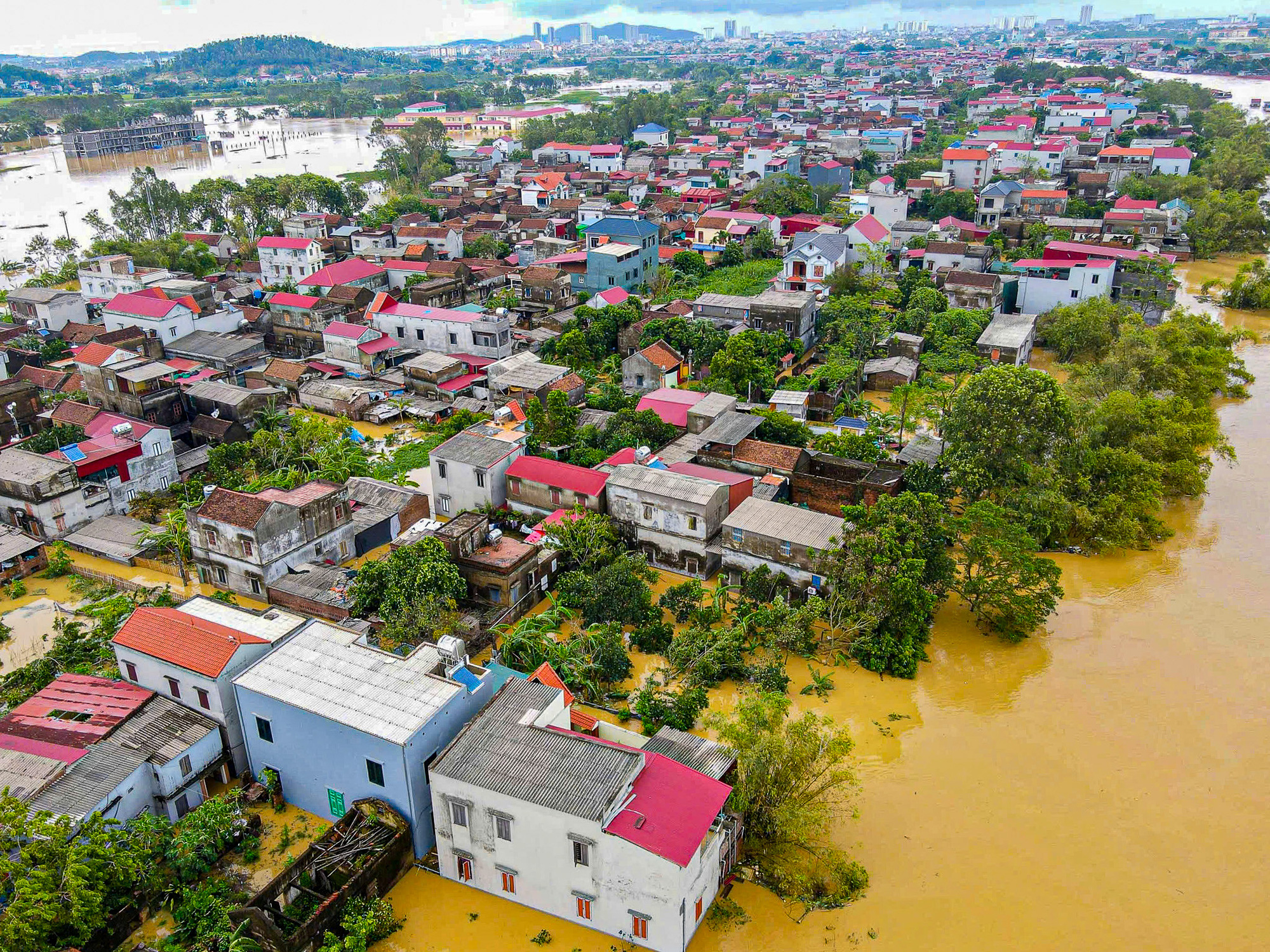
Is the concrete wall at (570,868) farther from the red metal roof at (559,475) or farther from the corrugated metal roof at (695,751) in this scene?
the red metal roof at (559,475)

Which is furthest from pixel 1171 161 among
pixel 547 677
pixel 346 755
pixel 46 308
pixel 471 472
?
pixel 346 755

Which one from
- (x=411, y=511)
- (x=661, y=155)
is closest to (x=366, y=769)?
(x=411, y=511)

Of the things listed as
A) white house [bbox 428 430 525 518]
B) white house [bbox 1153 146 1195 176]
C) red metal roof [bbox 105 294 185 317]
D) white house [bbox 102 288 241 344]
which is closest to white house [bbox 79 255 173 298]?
white house [bbox 102 288 241 344]

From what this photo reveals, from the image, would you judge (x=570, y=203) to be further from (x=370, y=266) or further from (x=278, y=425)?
(x=278, y=425)

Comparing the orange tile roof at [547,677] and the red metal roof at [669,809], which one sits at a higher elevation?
the red metal roof at [669,809]

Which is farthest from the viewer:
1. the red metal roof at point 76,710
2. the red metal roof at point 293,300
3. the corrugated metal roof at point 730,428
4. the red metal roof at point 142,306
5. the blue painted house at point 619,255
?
→ the blue painted house at point 619,255

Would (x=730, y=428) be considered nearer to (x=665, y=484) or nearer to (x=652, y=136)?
(x=665, y=484)

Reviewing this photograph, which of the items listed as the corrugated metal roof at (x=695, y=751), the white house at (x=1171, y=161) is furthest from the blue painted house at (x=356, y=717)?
the white house at (x=1171, y=161)
